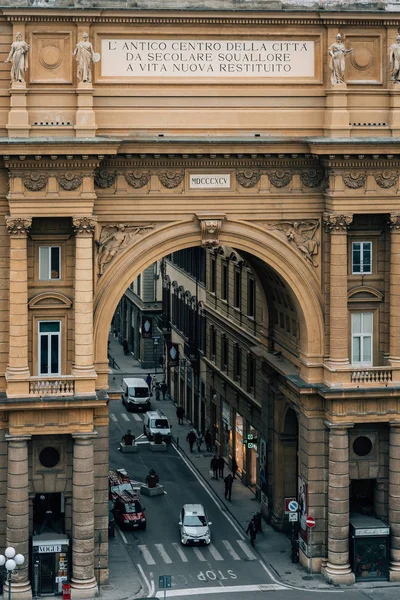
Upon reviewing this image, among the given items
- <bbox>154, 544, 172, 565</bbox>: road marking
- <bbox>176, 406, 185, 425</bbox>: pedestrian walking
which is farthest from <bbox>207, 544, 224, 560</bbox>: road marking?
<bbox>176, 406, 185, 425</bbox>: pedestrian walking

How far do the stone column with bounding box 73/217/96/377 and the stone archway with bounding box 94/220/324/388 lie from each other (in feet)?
4.22

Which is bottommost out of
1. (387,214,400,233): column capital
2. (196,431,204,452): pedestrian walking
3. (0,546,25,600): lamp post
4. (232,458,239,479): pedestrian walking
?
(0,546,25,600): lamp post

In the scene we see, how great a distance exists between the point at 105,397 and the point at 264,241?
1132cm

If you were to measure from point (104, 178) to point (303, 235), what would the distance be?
10633 mm

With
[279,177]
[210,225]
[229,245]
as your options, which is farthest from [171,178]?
[279,177]

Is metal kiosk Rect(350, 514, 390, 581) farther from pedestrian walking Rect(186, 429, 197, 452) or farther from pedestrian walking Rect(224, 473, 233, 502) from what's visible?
pedestrian walking Rect(186, 429, 197, 452)

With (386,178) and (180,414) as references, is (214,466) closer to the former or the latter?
(180,414)

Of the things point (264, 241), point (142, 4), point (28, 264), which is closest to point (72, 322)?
point (28, 264)

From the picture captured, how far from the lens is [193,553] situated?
276 feet

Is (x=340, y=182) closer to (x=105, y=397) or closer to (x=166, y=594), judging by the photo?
(x=105, y=397)

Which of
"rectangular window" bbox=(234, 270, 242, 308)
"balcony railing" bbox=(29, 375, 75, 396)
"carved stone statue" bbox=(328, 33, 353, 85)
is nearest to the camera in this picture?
"balcony railing" bbox=(29, 375, 75, 396)

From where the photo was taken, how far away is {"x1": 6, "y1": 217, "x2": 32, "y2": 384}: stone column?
2938 inches

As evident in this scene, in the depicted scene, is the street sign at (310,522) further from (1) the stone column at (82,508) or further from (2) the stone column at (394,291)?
(1) the stone column at (82,508)

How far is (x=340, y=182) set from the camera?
7769cm
